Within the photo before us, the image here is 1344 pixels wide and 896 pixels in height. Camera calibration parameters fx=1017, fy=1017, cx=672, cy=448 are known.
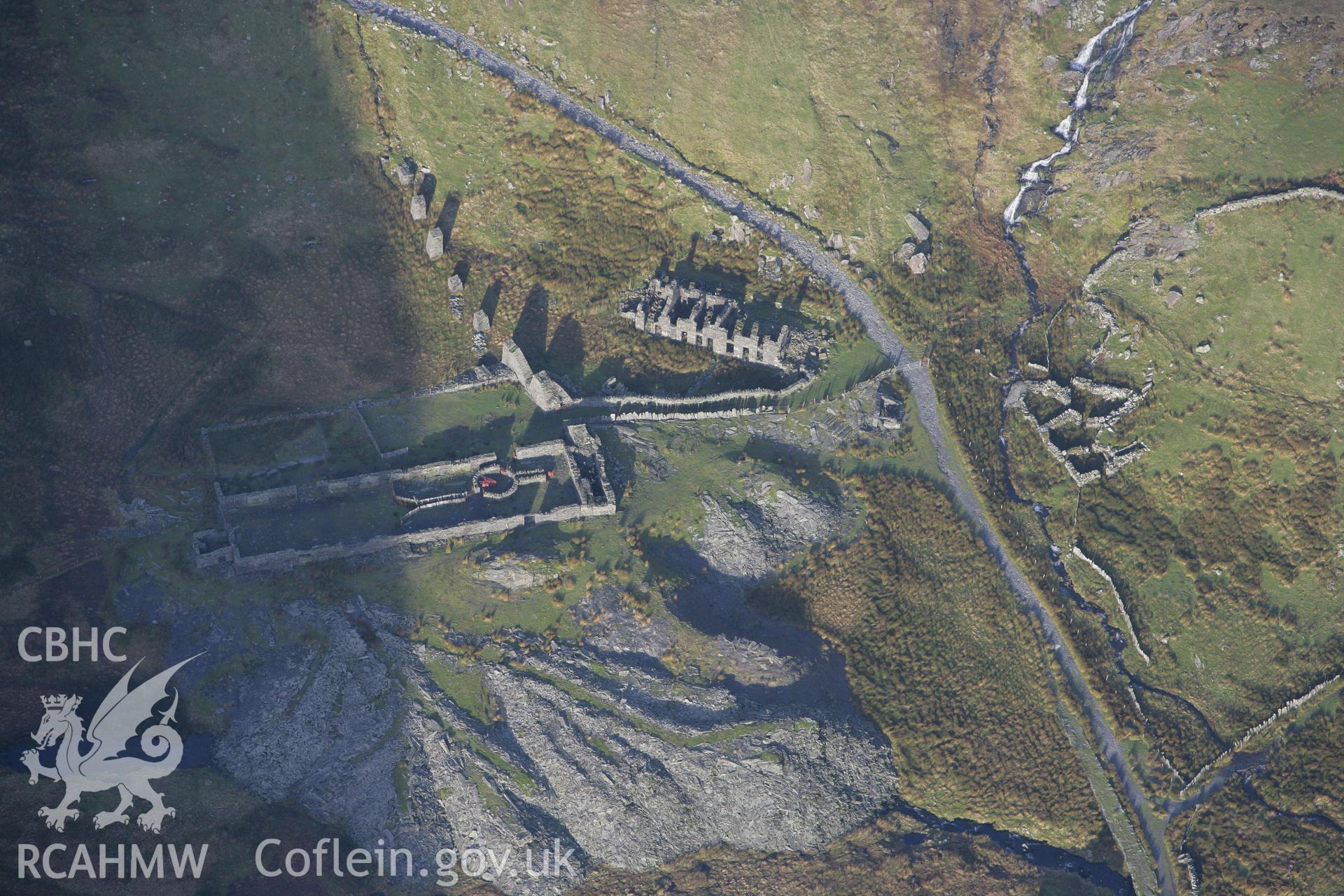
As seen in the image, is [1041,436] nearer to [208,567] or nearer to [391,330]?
[391,330]

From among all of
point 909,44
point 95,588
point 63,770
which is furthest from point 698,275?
point 63,770

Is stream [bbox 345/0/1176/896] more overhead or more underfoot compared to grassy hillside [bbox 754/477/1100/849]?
more overhead

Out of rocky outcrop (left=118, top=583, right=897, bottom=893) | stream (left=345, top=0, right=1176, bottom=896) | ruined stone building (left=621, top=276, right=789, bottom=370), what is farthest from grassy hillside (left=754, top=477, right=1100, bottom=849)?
ruined stone building (left=621, top=276, right=789, bottom=370)

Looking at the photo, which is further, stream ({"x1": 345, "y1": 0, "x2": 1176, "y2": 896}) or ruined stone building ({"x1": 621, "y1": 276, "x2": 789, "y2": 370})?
ruined stone building ({"x1": 621, "y1": 276, "x2": 789, "y2": 370})

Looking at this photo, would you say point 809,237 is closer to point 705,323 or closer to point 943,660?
point 705,323

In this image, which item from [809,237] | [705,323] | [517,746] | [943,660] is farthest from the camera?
[809,237]

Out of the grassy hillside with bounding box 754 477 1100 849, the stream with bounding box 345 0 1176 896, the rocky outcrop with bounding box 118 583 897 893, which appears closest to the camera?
the rocky outcrop with bounding box 118 583 897 893

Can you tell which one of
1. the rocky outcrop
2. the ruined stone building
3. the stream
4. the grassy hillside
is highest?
the stream

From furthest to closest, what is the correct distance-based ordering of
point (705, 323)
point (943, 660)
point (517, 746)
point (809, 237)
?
point (809, 237) → point (705, 323) → point (943, 660) → point (517, 746)

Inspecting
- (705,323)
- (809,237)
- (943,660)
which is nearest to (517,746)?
(943,660)

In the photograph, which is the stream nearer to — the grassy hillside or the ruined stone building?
the grassy hillside
